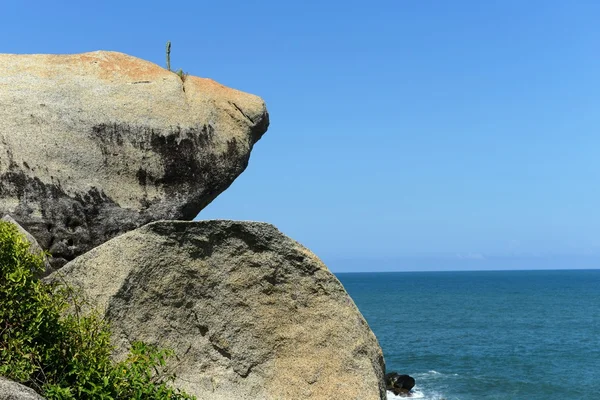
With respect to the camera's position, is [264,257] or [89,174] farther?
[89,174]

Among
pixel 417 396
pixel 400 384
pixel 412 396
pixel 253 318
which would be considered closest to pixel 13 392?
pixel 253 318

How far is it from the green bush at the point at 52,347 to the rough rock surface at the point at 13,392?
926 mm

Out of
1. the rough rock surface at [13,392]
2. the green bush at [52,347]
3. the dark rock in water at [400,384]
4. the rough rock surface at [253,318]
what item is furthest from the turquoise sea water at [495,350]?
the rough rock surface at [13,392]

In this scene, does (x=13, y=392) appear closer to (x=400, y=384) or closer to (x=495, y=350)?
(x=400, y=384)

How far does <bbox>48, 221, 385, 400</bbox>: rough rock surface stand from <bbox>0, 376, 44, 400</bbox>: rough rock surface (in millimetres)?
3215

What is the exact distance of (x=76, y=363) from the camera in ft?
30.0

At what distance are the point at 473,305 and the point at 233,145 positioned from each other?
96223 mm

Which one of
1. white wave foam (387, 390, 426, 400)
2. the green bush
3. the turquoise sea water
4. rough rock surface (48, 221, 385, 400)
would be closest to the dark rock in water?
white wave foam (387, 390, 426, 400)

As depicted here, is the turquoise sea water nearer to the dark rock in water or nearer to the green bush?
the dark rock in water

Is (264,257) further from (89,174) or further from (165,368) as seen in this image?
(89,174)

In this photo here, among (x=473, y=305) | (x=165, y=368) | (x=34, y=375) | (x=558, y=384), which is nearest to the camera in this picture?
(x=34, y=375)

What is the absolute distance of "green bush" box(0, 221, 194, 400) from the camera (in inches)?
345

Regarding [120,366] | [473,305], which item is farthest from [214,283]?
[473,305]

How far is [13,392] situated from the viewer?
289 inches
